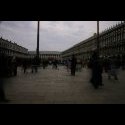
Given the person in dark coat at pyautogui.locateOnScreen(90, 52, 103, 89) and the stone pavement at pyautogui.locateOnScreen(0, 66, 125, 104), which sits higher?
the person in dark coat at pyautogui.locateOnScreen(90, 52, 103, 89)

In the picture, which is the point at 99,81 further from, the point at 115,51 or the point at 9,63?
the point at 115,51

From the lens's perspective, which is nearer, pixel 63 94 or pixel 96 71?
pixel 63 94

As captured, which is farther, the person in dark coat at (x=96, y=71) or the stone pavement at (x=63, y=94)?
the person in dark coat at (x=96, y=71)

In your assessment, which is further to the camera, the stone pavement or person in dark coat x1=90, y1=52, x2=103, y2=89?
person in dark coat x1=90, y1=52, x2=103, y2=89

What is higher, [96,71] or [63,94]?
[96,71]

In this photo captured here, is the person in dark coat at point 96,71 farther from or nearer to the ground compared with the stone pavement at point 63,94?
farther from the ground
